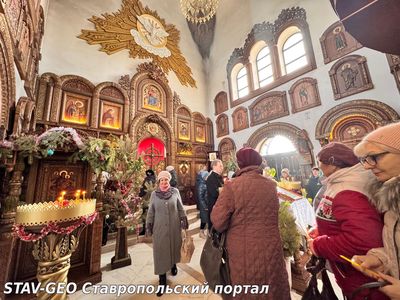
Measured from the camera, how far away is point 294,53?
324 inches

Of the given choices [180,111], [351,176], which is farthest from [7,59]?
[180,111]

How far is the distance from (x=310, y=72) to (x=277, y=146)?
11.7ft

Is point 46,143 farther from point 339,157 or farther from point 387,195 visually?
point 387,195

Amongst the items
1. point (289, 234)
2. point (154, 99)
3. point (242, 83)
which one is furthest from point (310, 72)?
point (289, 234)

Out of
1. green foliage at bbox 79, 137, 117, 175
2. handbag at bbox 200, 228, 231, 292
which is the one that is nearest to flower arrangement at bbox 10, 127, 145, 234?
green foliage at bbox 79, 137, 117, 175

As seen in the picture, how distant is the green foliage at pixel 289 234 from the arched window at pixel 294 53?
812 centimetres

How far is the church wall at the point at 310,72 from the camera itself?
5.66m

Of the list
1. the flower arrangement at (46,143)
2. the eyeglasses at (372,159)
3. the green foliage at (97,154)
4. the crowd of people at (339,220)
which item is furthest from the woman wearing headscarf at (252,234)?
the flower arrangement at (46,143)

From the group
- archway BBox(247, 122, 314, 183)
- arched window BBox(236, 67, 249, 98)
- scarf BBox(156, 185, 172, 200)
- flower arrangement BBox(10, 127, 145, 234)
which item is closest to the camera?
flower arrangement BBox(10, 127, 145, 234)

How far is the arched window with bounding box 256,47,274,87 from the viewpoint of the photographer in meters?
9.12

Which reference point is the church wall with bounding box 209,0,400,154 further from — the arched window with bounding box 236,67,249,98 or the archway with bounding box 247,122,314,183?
the arched window with bounding box 236,67,249,98

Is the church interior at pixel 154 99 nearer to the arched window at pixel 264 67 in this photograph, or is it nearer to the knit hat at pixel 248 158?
the arched window at pixel 264 67

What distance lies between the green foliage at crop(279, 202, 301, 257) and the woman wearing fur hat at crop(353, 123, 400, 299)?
54.2 inches

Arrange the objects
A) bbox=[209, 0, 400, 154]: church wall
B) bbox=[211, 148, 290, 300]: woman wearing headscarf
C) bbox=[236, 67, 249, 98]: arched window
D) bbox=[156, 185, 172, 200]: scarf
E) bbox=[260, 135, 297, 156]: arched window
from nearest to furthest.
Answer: bbox=[211, 148, 290, 300]: woman wearing headscarf
bbox=[156, 185, 172, 200]: scarf
bbox=[209, 0, 400, 154]: church wall
bbox=[260, 135, 297, 156]: arched window
bbox=[236, 67, 249, 98]: arched window
